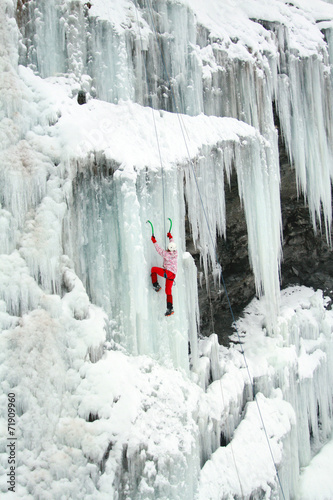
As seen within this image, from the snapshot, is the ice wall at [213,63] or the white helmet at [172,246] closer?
the white helmet at [172,246]

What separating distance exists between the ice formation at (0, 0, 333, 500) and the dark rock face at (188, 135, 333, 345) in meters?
0.98

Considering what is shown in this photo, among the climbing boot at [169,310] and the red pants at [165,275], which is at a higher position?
the red pants at [165,275]

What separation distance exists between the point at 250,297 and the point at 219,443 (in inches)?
170

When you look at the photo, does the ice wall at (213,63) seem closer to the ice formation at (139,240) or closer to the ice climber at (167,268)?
the ice formation at (139,240)

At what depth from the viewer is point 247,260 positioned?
9.58 m

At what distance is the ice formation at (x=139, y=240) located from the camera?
14.4 feet

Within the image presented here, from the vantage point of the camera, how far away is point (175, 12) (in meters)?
6.68

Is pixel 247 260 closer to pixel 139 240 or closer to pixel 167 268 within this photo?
pixel 167 268

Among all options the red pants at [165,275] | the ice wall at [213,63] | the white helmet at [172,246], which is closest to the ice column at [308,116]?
the ice wall at [213,63]

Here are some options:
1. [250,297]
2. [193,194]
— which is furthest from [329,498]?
[193,194]

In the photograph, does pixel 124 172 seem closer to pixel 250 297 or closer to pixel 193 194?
pixel 193 194

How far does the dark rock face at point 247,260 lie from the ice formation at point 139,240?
3.21 ft

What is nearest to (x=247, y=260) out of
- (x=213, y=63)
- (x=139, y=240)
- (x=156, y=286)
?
(x=213, y=63)

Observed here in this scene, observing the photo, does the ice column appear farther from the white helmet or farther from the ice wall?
the white helmet
